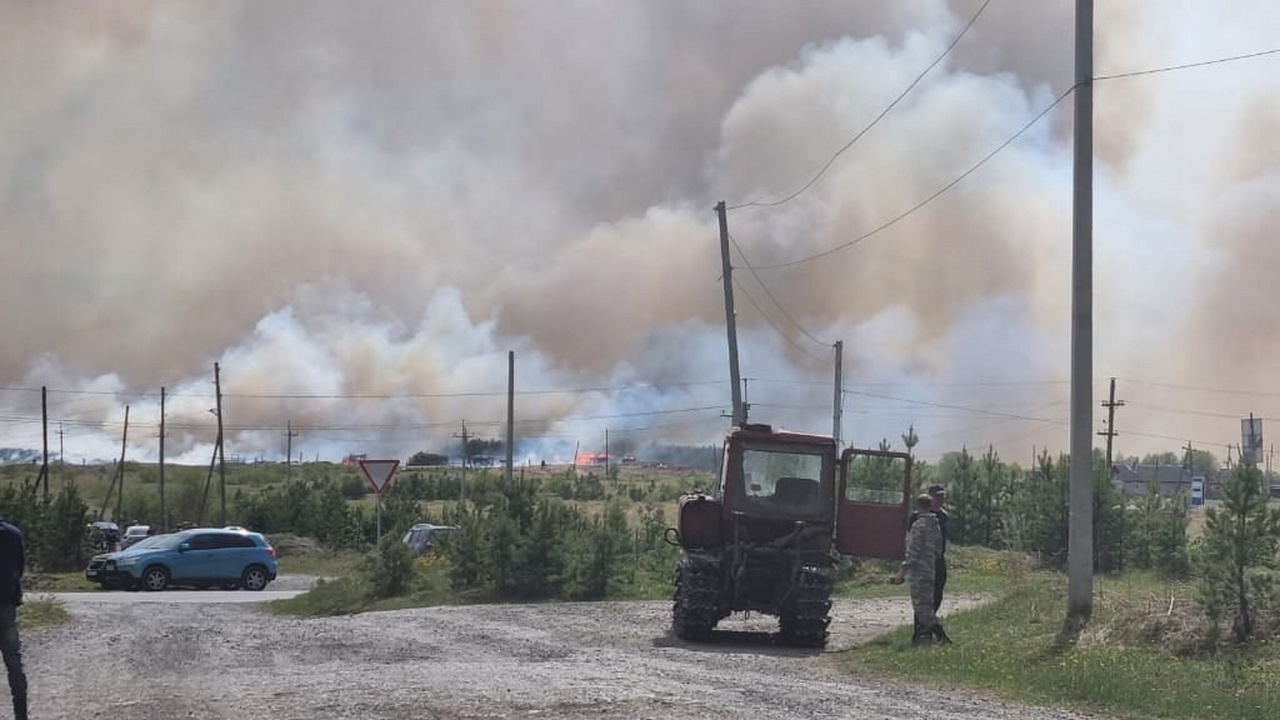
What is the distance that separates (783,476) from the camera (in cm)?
1838

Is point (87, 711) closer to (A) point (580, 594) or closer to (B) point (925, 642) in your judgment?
(B) point (925, 642)

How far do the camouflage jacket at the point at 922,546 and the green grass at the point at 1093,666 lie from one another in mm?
948

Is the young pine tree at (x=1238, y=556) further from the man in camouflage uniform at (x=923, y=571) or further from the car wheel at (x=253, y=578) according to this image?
the car wheel at (x=253, y=578)

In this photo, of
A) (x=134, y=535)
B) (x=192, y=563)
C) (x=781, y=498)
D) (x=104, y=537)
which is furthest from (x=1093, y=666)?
(x=134, y=535)

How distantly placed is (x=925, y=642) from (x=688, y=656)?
9.87 feet

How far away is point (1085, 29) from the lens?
1670 centimetres

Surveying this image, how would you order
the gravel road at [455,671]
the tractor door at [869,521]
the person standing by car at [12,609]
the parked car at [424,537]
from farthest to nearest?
the parked car at [424,537]
the tractor door at [869,521]
the gravel road at [455,671]
the person standing by car at [12,609]

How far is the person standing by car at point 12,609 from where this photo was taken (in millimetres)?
10352

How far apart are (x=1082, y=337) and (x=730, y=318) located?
60.4 ft

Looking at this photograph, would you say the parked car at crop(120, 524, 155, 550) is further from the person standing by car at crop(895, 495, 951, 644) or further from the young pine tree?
the young pine tree

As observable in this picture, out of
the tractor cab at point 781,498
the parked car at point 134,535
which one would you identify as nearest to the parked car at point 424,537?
the parked car at point 134,535

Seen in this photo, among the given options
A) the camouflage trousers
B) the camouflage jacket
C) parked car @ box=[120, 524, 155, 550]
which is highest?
the camouflage jacket

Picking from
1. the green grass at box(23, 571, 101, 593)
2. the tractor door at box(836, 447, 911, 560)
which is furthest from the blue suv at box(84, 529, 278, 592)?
the tractor door at box(836, 447, 911, 560)

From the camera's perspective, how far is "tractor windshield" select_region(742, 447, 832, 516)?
59.8 feet
